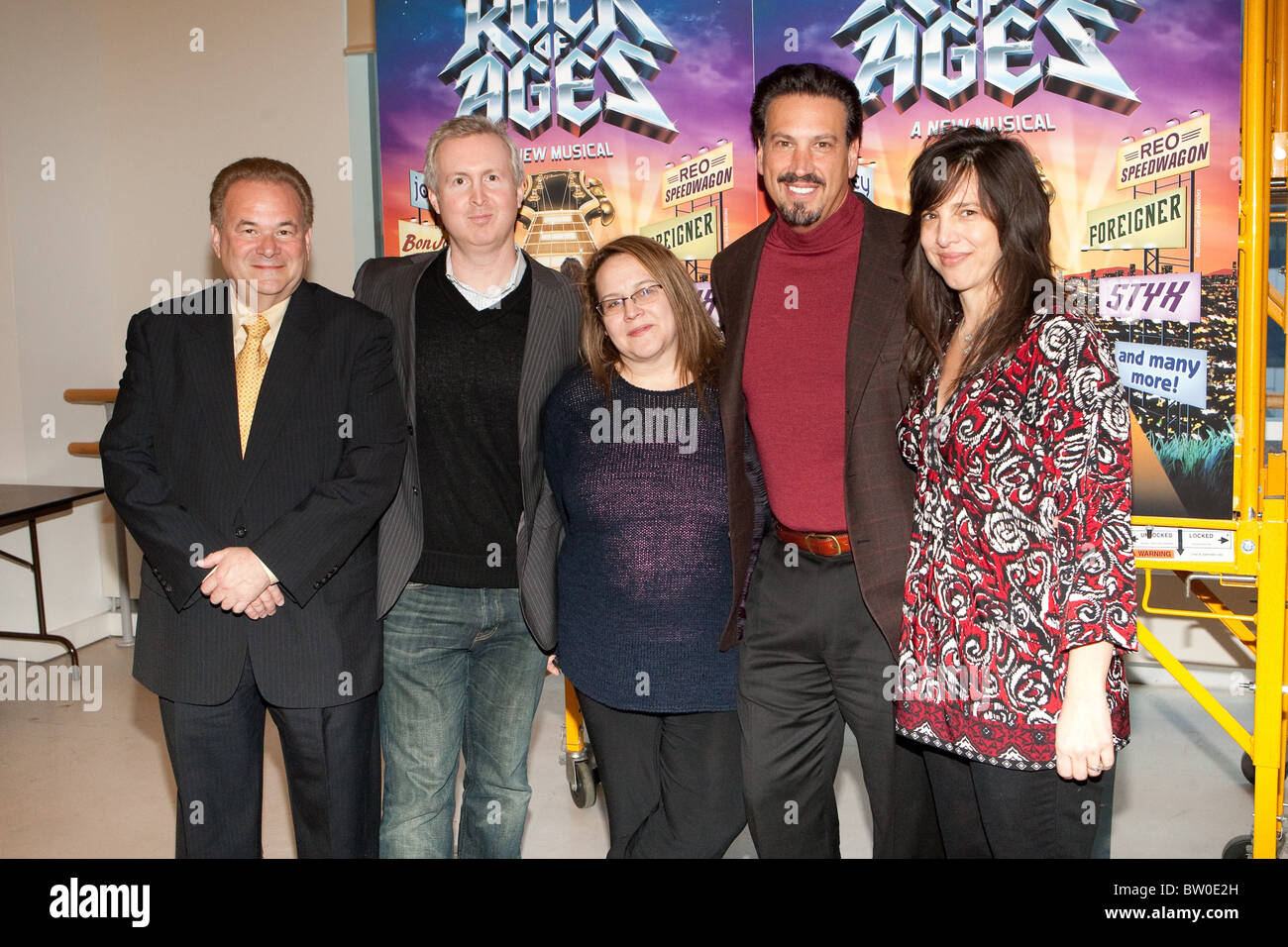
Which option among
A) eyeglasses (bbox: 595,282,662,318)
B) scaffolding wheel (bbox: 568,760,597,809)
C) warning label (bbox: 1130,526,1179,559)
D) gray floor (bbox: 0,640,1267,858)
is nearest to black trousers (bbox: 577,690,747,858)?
eyeglasses (bbox: 595,282,662,318)

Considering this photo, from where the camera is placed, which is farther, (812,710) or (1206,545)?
(1206,545)

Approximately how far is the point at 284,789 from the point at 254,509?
2041 millimetres

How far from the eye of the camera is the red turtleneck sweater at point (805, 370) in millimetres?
2324

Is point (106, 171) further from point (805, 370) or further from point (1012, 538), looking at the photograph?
point (1012, 538)

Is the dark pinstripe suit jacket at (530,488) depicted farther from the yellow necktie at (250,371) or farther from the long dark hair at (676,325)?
the yellow necktie at (250,371)

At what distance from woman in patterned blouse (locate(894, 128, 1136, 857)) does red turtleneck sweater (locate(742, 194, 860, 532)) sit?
0.81ft

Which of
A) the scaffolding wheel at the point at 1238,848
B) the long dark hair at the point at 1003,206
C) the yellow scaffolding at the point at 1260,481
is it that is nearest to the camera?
the long dark hair at the point at 1003,206

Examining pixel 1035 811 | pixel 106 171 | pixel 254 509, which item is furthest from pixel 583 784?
pixel 106 171

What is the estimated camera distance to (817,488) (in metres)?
2.32

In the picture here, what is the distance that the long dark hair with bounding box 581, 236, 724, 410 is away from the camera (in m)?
2.33

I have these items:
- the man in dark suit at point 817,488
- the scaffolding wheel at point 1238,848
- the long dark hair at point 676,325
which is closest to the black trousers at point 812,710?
the man in dark suit at point 817,488

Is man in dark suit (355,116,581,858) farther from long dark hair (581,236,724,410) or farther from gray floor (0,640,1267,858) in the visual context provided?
gray floor (0,640,1267,858)

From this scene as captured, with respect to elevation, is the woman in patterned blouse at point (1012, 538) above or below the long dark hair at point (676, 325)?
below

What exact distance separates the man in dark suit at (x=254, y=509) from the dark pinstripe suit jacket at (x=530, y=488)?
0.09 meters
